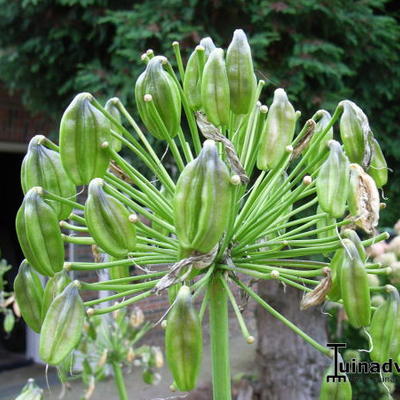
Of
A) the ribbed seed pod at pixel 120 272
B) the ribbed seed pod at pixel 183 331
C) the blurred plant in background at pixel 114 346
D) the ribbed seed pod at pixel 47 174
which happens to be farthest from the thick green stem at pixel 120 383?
the ribbed seed pod at pixel 183 331

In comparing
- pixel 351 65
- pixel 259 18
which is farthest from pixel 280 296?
pixel 259 18

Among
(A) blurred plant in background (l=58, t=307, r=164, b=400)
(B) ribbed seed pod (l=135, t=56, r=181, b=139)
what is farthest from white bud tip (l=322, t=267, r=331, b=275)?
(A) blurred plant in background (l=58, t=307, r=164, b=400)

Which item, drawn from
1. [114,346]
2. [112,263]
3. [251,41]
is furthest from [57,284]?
[251,41]

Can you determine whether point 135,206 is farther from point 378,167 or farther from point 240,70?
point 378,167

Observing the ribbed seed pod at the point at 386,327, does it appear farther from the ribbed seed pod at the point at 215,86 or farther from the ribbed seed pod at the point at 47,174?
the ribbed seed pod at the point at 47,174

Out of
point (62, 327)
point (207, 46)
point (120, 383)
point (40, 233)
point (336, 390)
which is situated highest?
point (207, 46)

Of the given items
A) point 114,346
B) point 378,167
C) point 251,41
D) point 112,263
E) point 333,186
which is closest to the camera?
point 333,186

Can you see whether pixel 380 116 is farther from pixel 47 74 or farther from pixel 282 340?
pixel 47 74
